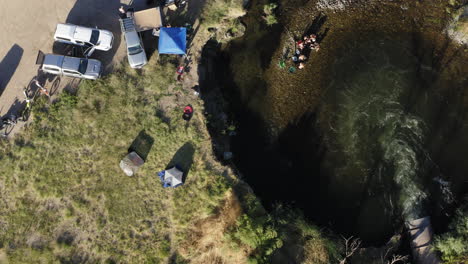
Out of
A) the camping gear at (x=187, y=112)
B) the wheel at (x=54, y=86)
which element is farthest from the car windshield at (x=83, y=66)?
the camping gear at (x=187, y=112)

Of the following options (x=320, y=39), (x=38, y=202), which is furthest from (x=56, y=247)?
(x=320, y=39)

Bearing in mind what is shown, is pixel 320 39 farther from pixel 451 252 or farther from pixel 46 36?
pixel 46 36

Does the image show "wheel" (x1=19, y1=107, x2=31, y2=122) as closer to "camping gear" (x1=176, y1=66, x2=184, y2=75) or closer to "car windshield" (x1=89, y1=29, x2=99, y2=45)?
"car windshield" (x1=89, y1=29, x2=99, y2=45)

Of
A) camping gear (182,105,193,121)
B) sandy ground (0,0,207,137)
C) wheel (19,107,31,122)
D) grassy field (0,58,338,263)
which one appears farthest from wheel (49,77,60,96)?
camping gear (182,105,193,121)

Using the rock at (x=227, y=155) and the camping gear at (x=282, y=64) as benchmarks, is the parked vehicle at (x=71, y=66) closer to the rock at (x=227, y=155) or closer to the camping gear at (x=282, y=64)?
the rock at (x=227, y=155)

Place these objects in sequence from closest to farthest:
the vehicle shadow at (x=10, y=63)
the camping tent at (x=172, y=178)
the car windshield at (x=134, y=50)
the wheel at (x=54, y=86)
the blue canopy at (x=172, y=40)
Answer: the camping tent at (x=172, y=178)
the blue canopy at (x=172, y=40)
the car windshield at (x=134, y=50)
the wheel at (x=54, y=86)
the vehicle shadow at (x=10, y=63)

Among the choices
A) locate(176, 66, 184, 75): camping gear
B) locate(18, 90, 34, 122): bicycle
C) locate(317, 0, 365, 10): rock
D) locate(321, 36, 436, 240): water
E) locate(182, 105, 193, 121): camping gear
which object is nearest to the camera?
locate(18, 90, 34, 122): bicycle

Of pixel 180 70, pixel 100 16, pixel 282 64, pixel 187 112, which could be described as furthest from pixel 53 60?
pixel 282 64
